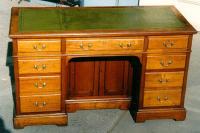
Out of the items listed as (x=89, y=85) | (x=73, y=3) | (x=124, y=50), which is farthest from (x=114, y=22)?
(x=73, y=3)

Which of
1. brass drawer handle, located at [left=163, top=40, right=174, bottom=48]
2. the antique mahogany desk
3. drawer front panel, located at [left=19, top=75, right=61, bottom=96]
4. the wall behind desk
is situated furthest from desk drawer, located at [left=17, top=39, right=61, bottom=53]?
the wall behind desk

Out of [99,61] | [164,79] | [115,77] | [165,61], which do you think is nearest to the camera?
[165,61]

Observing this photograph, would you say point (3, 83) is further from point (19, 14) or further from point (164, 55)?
point (164, 55)

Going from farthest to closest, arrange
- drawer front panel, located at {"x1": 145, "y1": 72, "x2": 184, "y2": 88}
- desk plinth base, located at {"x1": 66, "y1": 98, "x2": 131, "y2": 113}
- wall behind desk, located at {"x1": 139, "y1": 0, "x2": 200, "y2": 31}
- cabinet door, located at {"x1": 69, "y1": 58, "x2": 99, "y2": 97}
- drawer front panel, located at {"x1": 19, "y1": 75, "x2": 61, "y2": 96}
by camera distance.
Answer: wall behind desk, located at {"x1": 139, "y1": 0, "x2": 200, "y2": 31} → desk plinth base, located at {"x1": 66, "y1": 98, "x2": 131, "y2": 113} → cabinet door, located at {"x1": 69, "y1": 58, "x2": 99, "y2": 97} → drawer front panel, located at {"x1": 145, "y1": 72, "x2": 184, "y2": 88} → drawer front panel, located at {"x1": 19, "y1": 75, "x2": 61, "y2": 96}

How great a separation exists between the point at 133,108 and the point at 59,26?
1.44 m

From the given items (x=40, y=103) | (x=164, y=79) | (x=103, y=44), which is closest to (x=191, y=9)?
(x=164, y=79)

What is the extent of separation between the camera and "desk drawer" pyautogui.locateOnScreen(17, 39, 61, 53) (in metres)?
5.27

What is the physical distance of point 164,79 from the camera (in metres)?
5.76

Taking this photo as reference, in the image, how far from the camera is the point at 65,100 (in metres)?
5.88

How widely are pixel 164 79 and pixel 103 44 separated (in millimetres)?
903

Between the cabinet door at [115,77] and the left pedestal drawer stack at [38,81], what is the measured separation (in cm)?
71

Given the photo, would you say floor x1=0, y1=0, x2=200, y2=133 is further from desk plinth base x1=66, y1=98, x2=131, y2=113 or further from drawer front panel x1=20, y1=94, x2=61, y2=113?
drawer front panel x1=20, y1=94, x2=61, y2=113

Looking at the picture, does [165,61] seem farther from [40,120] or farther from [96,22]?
[40,120]

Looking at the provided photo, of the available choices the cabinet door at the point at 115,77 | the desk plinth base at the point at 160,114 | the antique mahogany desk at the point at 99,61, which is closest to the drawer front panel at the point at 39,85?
the antique mahogany desk at the point at 99,61
